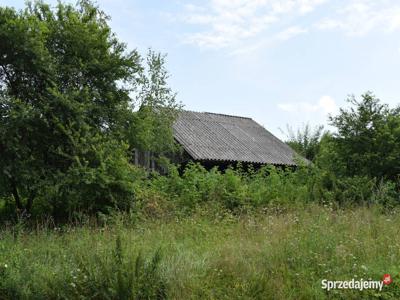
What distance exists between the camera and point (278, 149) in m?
27.1

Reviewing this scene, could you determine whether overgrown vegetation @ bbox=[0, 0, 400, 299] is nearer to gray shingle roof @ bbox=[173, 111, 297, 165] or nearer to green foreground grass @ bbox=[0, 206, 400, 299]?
green foreground grass @ bbox=[0, 206, 400, 299]

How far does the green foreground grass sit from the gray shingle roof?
1422cm

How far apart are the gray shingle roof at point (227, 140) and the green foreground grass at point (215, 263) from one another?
1422 cm

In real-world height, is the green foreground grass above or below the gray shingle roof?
below

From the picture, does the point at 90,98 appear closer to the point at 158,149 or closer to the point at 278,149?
the point at 158,149

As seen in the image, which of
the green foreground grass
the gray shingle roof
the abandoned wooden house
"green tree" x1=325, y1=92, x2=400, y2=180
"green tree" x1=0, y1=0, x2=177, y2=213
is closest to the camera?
the green foreground grass

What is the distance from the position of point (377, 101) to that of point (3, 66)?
30.5 ft

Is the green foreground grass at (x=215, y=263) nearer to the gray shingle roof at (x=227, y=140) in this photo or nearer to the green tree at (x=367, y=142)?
the green tree at (x=367, y=142)

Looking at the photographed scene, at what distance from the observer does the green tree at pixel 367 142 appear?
38.2 ft

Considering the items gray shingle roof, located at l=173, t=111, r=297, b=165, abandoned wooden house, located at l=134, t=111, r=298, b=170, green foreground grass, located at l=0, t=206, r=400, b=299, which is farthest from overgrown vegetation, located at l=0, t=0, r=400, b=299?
gray shingle roof, located at l=173, t=111, r=297, b=165

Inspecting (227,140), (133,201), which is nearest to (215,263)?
(133,201)

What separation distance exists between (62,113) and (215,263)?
551cm

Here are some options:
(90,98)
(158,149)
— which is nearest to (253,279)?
(90,98)

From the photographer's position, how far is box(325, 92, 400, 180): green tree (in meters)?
11.6
